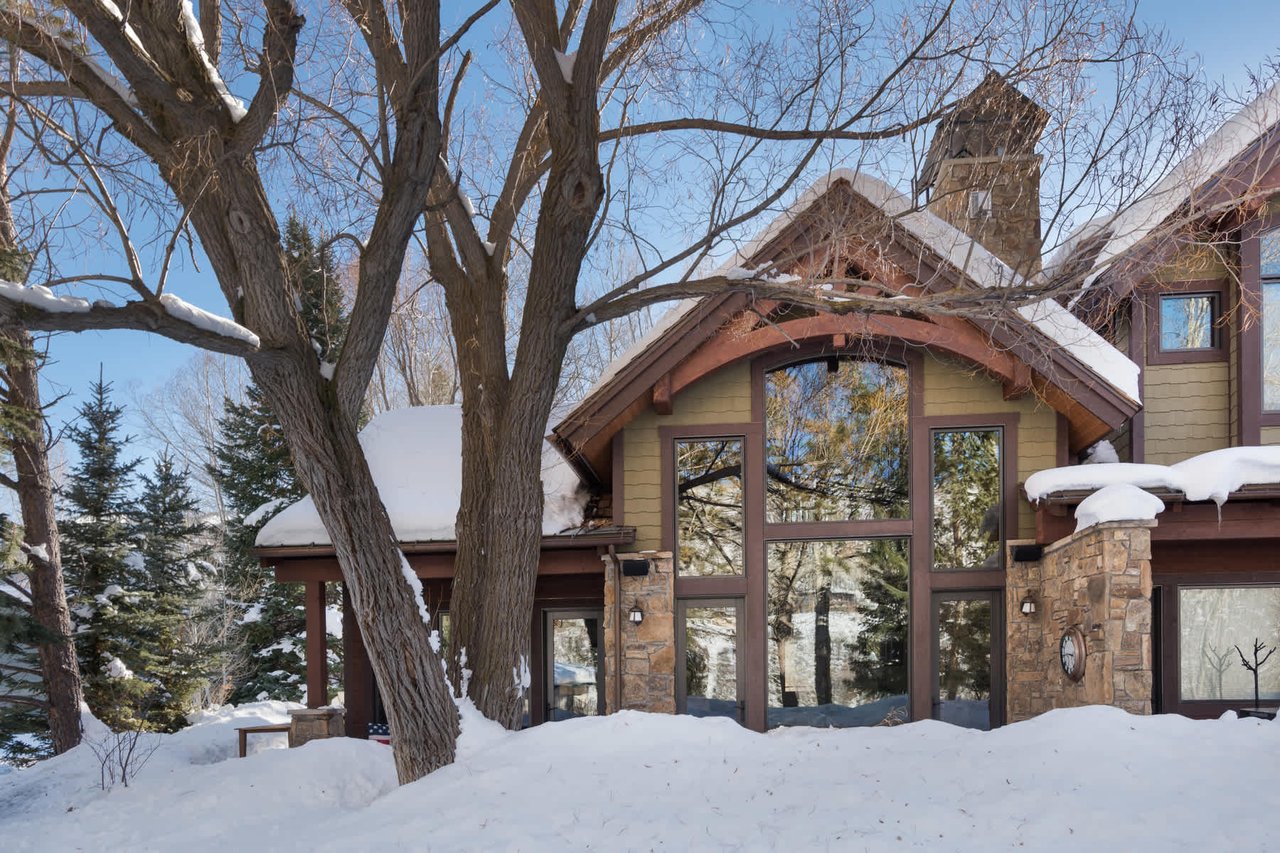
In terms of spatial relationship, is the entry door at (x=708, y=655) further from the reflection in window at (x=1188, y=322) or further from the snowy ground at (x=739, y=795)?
the reflection in window at (x=1188, y=322)

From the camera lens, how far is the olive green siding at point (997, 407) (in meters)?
8.25

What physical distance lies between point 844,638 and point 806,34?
547cm

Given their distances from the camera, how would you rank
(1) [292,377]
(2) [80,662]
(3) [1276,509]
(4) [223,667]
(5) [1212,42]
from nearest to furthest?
1. (1) [292,377]
2. (5) [1212,42]
3. (3) [1276,509]
4. (2) [80,662]
5. (4) [223,667]

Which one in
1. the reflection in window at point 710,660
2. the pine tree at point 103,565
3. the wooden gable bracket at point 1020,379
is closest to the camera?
the wooden gable bracket at point 1020,379

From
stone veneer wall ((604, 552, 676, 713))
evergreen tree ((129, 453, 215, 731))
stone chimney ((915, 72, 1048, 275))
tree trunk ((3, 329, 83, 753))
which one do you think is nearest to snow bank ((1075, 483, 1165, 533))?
stone chimney ((915, 72, 1048, 275))

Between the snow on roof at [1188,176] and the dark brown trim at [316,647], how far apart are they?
809 cm

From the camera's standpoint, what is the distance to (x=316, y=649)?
30.1 feet

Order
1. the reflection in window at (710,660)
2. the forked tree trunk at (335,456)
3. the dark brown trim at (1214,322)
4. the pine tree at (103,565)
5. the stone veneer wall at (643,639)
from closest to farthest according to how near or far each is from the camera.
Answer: the forked tree trunk at (335,456) → the stone veneer wall at (643,639) → the reflection in window at (710,660) → the dark brown trim at (1214,322) → the pine tree at (103,565)

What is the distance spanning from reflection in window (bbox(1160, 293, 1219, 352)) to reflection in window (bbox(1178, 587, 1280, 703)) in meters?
2.49

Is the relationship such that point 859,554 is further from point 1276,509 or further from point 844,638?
point 1276,509

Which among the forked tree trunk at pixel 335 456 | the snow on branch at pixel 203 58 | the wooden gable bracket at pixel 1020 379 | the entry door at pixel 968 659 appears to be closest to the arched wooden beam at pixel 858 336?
the wooden gable bracket at pixel 1020 379

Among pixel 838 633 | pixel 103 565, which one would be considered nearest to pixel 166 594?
pixel 103 565

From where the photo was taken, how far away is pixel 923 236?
763cm

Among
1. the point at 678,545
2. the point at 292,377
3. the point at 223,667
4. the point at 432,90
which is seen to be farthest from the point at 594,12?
the point at 223,667
